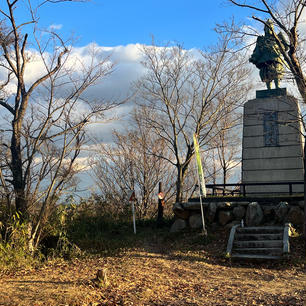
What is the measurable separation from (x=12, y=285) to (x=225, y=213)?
718cm

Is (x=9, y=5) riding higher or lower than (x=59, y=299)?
higher

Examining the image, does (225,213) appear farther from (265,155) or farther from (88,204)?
(88,204)

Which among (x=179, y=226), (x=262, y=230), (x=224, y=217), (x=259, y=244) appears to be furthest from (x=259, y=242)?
(x=179, y=226)

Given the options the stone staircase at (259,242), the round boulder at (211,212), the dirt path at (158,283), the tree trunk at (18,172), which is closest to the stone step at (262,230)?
the stone staircase at (259,242)

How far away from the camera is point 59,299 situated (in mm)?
5246

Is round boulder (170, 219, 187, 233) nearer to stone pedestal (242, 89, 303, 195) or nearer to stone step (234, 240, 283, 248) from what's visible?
stone step (234, 240, 283, 248)

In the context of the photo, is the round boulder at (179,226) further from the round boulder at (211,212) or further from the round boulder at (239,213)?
the round boulder at (239,213)

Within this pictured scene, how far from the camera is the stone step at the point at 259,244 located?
30.9 feet

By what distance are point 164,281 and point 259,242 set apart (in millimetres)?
3812

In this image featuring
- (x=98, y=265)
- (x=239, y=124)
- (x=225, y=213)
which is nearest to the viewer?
(x=98, y=265)

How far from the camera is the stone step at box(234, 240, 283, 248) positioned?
9.41 m

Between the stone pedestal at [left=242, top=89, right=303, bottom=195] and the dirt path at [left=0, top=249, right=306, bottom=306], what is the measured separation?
526cm

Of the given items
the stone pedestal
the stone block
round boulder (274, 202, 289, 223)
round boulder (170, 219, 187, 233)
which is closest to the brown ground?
round boulder (274, 202, 289, 223)

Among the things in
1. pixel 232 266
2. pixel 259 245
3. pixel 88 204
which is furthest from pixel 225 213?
pixel 88 204
